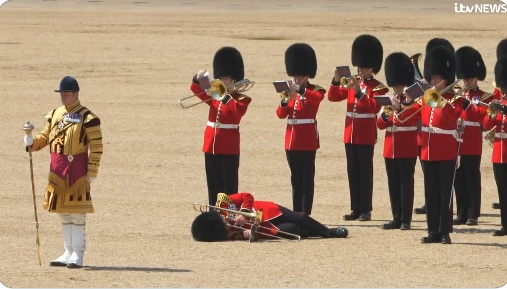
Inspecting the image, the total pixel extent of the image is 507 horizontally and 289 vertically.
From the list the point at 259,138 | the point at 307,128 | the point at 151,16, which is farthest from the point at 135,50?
the point at 307,128

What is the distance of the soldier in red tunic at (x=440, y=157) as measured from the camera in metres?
12.9

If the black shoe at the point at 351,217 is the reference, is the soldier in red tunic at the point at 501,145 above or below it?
above

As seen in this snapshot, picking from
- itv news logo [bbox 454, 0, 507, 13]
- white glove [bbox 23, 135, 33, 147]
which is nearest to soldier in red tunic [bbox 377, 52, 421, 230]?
white glove [bbox 23, 135, 33, 147]

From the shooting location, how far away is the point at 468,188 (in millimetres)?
14336

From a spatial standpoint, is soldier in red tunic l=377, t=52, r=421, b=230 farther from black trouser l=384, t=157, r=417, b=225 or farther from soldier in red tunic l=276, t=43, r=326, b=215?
soldier in red tunic l=276, t=43, r=326, b=215

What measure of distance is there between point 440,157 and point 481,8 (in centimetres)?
2038

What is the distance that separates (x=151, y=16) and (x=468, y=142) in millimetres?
17917

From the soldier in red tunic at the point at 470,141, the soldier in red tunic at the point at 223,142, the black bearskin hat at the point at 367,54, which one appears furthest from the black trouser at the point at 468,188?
the soldier in red tunic at the point at 223,142

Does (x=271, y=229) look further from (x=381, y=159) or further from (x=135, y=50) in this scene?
(x=135, y=50)

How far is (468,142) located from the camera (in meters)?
14.1

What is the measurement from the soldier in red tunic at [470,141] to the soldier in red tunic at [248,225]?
150cm

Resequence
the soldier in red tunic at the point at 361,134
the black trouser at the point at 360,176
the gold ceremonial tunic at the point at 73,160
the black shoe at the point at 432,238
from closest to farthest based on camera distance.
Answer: the gold ceremonial tunic at the point at 73,160
the black shoe at the point at 432,238
the soldier in red tunic at the point at 361,134
the black trouser at the point at 360,176

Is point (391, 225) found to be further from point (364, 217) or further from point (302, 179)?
point (302, 179)

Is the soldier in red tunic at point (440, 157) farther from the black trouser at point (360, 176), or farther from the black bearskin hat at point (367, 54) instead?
the black bearskin hat at point (367, 54)
